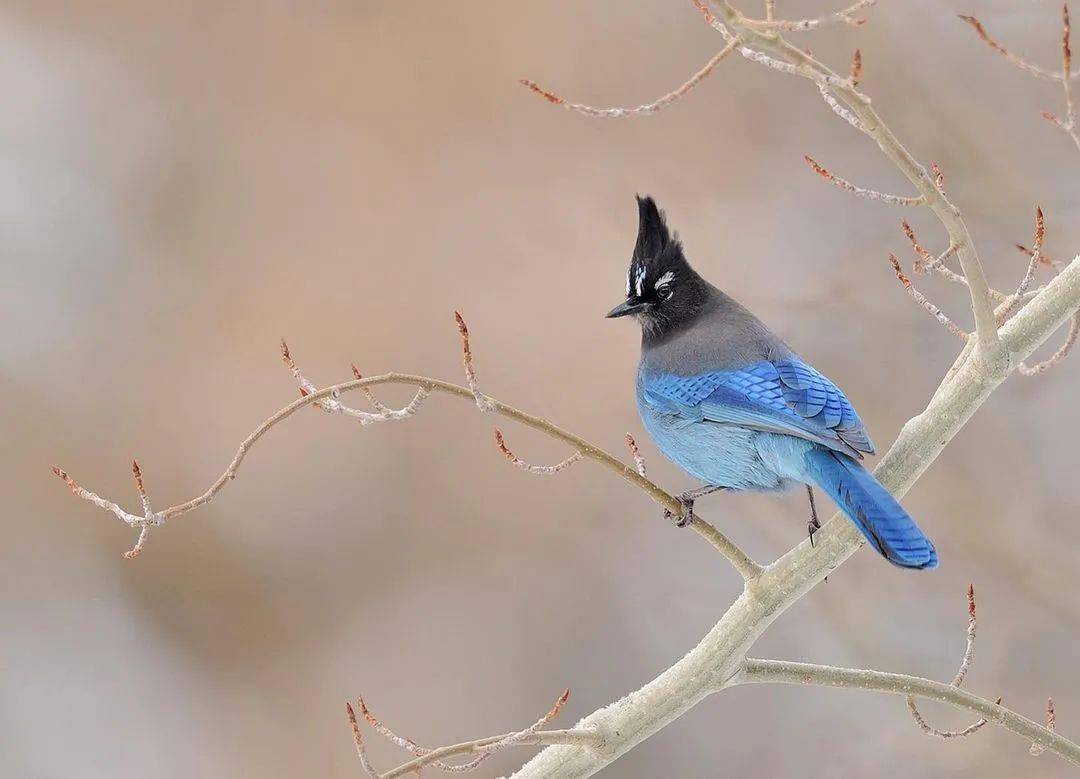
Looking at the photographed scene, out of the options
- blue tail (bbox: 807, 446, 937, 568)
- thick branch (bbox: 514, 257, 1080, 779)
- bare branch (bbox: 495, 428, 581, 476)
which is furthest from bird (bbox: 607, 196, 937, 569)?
bare branch (bbox: 495, 428, 581, 476)

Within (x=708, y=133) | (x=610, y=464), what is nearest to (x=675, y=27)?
(x=708, y=133)

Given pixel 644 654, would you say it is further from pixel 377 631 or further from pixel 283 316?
pixel 283 316

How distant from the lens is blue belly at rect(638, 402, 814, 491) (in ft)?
11.0

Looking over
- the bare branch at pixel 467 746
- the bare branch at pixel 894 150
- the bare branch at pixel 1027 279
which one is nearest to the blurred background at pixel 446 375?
the bare branch at pixel 1027 279

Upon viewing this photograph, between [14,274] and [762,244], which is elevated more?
[14,274]

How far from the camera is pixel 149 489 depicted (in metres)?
5.12

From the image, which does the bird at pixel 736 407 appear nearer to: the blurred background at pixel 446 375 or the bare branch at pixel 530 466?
the bare branch at pixel 530 466

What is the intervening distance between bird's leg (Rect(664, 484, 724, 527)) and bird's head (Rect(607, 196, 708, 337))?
2.16 ft

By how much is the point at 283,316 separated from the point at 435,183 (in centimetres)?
84

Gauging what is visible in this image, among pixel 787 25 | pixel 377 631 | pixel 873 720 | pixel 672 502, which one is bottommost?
pixel 873 720

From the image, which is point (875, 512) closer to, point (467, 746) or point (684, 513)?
point (684, 513)

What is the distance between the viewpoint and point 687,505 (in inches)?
133

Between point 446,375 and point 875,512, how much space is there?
2.59m

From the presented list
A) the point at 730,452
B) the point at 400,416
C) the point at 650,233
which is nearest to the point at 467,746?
the point at 400,416
